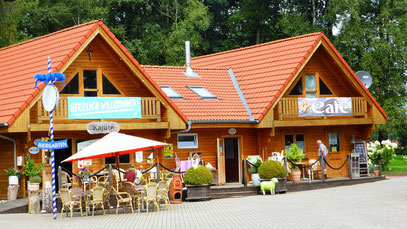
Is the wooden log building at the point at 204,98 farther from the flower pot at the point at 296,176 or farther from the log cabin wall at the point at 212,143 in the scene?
the flower pot at the point at 296,176

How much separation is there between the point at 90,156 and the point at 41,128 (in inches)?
148

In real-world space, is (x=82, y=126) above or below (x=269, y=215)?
above

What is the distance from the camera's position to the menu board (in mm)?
30141

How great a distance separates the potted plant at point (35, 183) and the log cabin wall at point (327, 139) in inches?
406

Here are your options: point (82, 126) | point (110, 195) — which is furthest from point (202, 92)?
point (110, 195)

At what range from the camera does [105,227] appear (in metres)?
16.3

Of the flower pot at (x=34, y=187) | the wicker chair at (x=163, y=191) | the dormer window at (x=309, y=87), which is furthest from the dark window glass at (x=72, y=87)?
the dormer window at (x=309, y=87)

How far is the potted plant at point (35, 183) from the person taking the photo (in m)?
21.5

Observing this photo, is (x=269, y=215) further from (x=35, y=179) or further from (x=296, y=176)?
(x=296, y=176)

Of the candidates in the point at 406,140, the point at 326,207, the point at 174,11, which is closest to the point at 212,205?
the point at 326,207

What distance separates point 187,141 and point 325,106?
235 inches

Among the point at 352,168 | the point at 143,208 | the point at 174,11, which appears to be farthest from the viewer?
the point at 174,11

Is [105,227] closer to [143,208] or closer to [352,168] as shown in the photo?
[143,208]

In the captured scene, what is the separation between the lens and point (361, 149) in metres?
30.3
